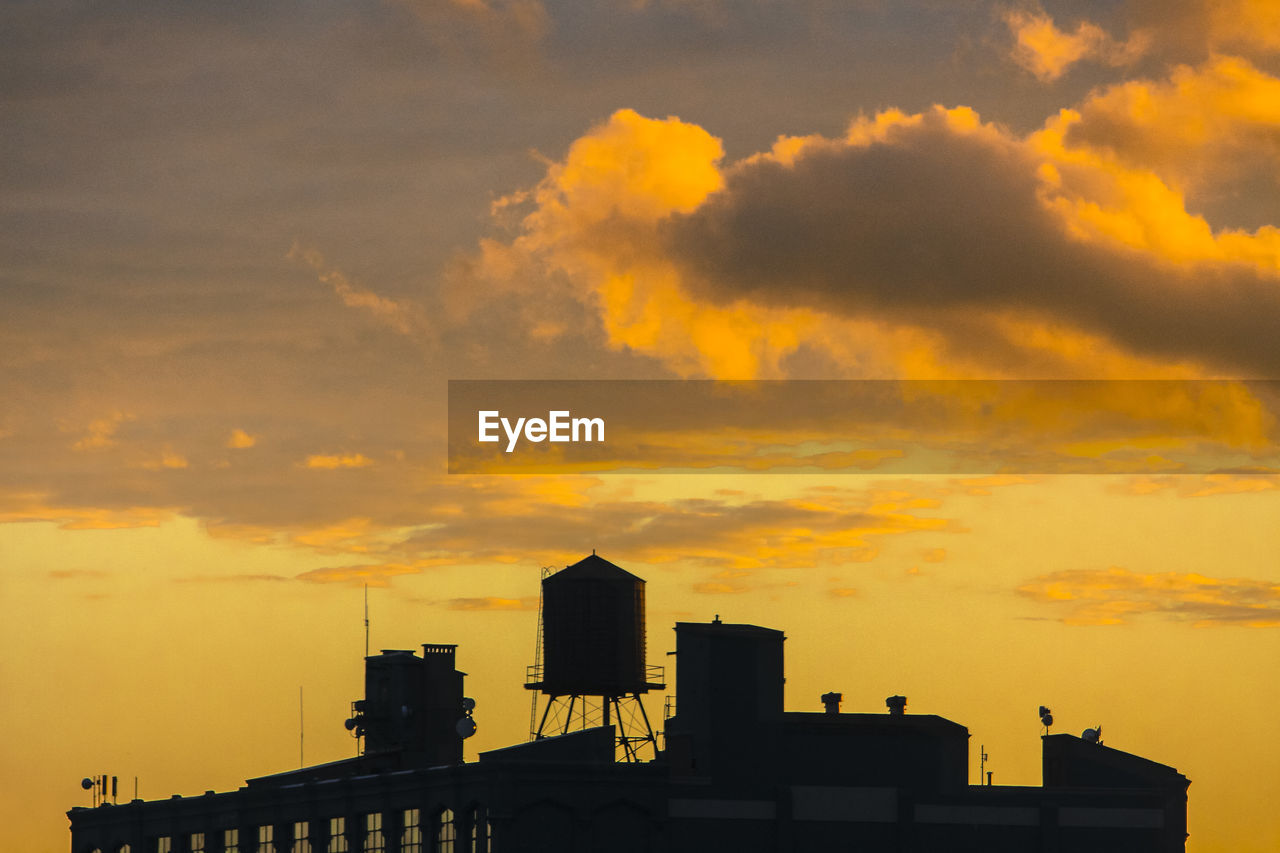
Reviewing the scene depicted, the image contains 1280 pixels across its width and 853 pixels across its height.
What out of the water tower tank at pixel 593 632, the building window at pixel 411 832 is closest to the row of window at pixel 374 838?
the building window at pixel 411 832

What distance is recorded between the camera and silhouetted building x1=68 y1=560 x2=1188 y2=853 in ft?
315

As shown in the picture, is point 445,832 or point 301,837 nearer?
point 445,832

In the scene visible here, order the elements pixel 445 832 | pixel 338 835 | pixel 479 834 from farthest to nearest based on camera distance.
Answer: pixel 338 835
pixel 445 832
pixel 479 834

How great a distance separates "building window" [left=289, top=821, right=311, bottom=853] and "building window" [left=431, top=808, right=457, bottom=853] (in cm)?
902

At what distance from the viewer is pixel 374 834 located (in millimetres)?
101312

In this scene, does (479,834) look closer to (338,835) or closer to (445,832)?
(445,832)

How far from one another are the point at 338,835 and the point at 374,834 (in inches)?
97.9

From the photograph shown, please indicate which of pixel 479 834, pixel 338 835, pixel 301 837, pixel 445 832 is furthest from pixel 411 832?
pixel 301 837

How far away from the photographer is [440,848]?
97.4 meters

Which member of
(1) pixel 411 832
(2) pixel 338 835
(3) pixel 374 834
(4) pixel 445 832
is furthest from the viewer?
(2) pixel 338 835

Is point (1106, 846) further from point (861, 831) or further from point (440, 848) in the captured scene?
point (440, 848)

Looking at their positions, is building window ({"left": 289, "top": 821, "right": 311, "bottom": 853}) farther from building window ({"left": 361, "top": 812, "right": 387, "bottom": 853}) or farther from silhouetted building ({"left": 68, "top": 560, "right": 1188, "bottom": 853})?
building window ({"left": 361, "top": 812, "right": 387, "bottom": 853})

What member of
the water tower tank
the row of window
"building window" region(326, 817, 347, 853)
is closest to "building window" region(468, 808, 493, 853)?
the row of window

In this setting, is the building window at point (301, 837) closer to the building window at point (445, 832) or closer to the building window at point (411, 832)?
the building window at point (411, 832)
